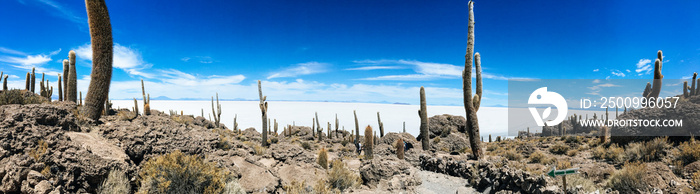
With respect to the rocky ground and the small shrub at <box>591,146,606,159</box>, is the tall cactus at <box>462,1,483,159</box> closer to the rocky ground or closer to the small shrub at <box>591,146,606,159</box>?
the rocky ground

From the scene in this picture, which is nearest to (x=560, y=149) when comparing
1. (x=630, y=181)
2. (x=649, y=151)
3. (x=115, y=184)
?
(x=649, y=151)

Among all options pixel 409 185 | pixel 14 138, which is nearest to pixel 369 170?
pixel 409 185

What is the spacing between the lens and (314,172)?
8992mm

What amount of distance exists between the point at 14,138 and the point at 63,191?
5.36 feet

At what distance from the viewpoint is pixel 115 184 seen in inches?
217

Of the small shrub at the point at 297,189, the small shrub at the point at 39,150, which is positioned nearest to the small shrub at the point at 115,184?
the small shrub at the point at 39,150

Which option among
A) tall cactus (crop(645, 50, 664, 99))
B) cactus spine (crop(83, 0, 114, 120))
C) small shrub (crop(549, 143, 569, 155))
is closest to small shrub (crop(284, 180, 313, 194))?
cactus spine (crop(83, 0, 114, 120))

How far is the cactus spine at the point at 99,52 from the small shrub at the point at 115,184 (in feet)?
14.2

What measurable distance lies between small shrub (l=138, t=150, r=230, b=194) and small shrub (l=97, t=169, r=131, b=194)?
0.26 m

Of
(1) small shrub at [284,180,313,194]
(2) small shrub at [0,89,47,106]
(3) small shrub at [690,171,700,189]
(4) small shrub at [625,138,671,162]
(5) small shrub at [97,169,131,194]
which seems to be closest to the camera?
(5) small shrub at [97,169,131,194]

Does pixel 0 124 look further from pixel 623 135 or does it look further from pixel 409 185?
pixel 623 135

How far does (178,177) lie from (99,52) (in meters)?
6.10

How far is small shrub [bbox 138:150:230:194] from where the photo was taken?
225 inches

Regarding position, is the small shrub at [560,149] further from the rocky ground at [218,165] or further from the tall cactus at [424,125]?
the tall cactus at [424,125]
